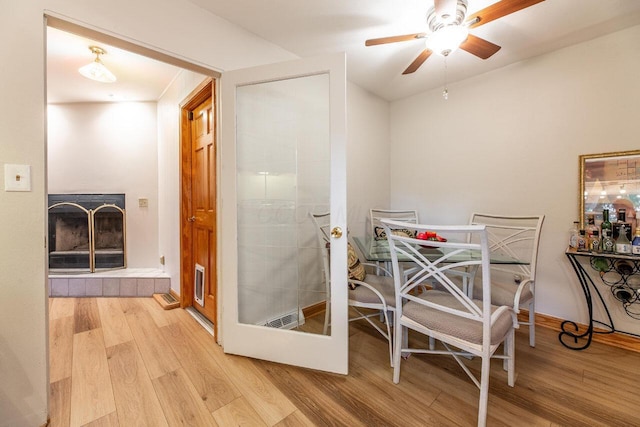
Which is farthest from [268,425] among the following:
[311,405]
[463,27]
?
[463,27]

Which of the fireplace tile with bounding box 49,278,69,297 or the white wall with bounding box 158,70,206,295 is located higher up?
the white wall with bounding box 158,70,206,295

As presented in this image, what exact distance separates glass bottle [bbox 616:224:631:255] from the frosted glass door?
2.13m

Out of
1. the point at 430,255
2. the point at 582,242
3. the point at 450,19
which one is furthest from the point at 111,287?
the point at 582,242

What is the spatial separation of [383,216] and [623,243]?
6.58 ft

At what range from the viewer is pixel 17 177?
1161 mm

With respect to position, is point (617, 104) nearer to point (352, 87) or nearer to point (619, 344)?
point (619, 344)

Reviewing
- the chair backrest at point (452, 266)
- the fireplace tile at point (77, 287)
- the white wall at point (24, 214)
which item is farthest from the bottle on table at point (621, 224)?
the fireplace tile at point (77, 287)

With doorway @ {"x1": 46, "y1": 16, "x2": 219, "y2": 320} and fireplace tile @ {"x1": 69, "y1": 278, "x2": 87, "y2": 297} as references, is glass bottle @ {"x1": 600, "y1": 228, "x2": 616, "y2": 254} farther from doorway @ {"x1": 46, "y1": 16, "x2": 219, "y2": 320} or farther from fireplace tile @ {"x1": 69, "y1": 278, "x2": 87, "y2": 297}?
fireplace tile @ {"x1": 69, "y1": 278, "x2": 87, "y2": 297}

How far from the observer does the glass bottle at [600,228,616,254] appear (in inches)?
73.3

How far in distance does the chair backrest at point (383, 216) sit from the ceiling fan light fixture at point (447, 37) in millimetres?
1741

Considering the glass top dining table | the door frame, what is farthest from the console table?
the door frame

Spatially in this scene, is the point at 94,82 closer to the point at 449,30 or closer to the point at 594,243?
the point at 449,30

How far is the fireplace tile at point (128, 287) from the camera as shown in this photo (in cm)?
298

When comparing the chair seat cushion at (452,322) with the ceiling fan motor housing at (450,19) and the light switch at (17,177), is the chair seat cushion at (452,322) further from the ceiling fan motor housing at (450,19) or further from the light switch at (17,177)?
the light switch at (17,177)
